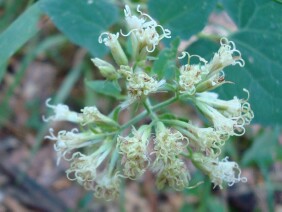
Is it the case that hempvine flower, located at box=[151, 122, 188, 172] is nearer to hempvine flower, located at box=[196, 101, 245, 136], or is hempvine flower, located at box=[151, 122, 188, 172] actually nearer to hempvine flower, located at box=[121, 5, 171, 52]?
hempvine flower, located at box=[196, 101, 245, 136]

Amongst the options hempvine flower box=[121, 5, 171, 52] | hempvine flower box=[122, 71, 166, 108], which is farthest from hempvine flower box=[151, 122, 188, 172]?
hempvine flower box=[121, 5, 171, 52]

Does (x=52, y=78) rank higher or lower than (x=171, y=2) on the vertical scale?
lower

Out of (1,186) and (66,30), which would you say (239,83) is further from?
(1,186)

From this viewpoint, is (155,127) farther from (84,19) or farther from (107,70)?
(84,19)

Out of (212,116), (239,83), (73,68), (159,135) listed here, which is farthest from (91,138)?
(73,68)

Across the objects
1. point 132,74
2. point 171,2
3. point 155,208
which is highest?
point 132,74

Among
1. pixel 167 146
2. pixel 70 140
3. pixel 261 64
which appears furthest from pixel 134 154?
pixel 261 64
